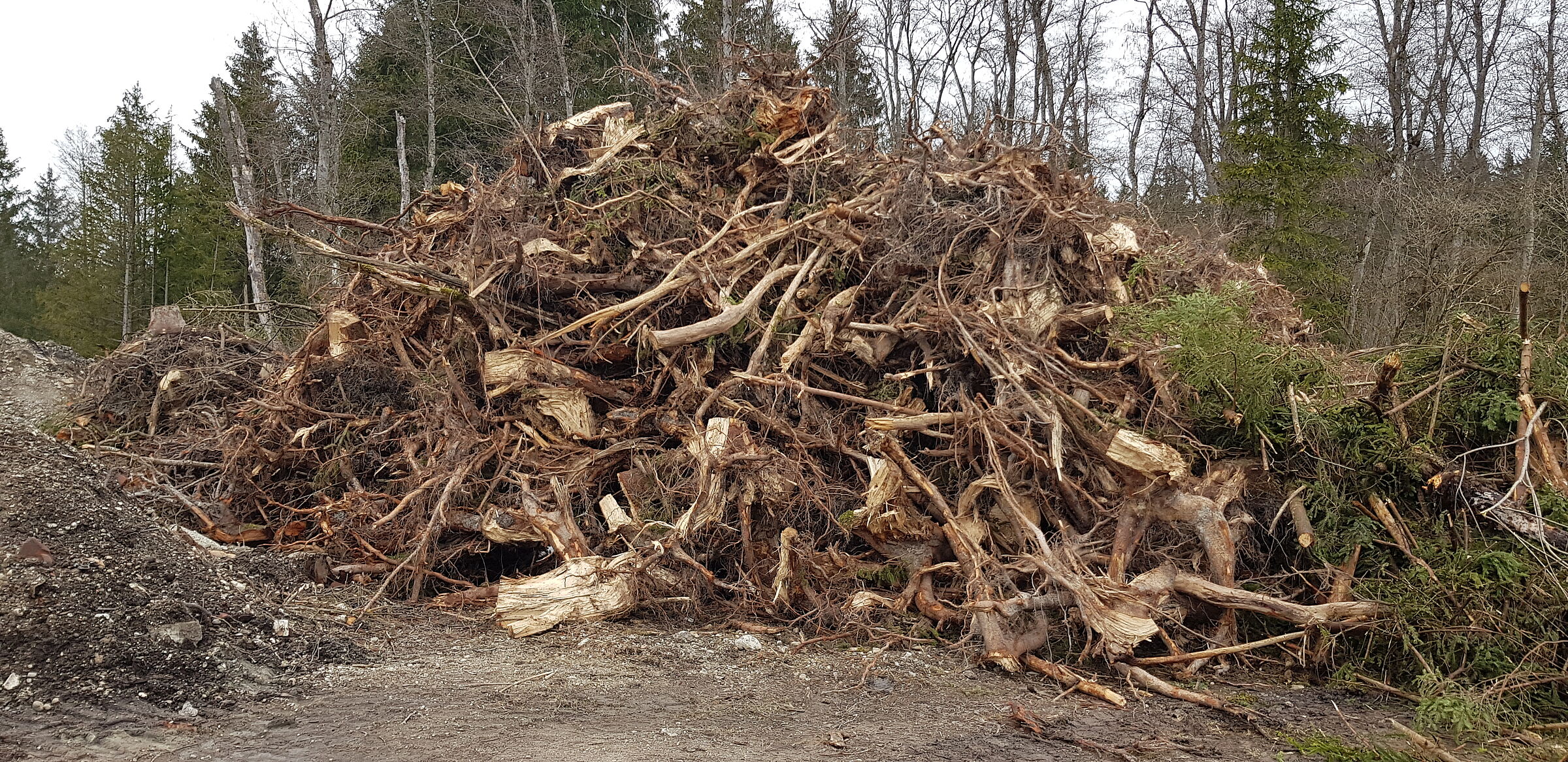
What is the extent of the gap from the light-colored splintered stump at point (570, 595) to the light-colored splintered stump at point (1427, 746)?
3.69 m

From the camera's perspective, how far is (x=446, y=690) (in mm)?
4031

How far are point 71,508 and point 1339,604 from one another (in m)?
6.47

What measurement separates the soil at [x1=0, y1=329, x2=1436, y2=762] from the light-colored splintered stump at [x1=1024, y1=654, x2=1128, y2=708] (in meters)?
0.06

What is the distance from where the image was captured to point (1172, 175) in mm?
24141

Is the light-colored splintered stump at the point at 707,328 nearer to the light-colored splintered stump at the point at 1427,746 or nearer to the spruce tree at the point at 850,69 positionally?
the light-colored splintered stump at the point at 1427,746

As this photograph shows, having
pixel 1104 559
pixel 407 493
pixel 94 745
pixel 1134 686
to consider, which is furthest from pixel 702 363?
pixel 94 745

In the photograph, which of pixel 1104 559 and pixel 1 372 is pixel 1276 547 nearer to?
pixel 1104 559

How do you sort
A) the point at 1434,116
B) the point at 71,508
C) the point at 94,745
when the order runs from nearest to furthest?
1. the point at 94,745
2. the point at 71,508
3. the point at 1434,116

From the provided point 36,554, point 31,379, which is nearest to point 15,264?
point 31,379

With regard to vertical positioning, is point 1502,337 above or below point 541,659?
above

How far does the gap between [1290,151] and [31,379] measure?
16.2m

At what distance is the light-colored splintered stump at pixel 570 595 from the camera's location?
16.5ft

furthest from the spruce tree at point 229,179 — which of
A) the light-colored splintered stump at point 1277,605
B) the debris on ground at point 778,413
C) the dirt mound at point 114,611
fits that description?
the light-colored splintered stump at point 1277,605

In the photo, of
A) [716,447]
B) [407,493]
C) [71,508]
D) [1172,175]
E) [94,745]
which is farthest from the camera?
[1172,175]
